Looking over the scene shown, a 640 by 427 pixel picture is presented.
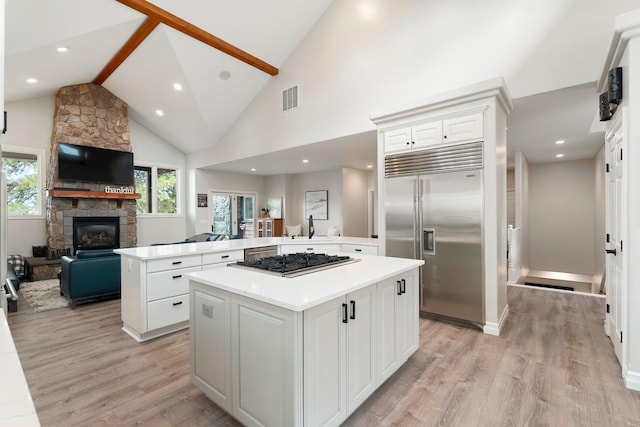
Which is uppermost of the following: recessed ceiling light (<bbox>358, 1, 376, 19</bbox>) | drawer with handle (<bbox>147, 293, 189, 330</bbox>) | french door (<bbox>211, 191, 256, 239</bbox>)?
recessed ceiling light (<bbox>358, 1, 376, 19</bbox>)

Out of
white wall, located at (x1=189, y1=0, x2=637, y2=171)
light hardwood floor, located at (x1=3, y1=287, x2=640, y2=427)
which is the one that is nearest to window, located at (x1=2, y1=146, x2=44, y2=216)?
light hardwood floor, located at (x1=3, y1=287, x2=640, y2=427)

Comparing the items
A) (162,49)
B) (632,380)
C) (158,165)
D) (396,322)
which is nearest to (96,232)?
(158,165)

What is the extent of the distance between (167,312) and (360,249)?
2527 mm

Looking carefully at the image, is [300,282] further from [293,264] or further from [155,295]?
[155,295]

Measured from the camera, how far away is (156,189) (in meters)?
8.16

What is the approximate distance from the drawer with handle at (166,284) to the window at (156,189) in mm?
5552

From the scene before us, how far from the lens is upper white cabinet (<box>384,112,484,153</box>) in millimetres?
3215

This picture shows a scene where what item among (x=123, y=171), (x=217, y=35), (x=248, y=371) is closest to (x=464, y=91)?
(x=248, y=371)

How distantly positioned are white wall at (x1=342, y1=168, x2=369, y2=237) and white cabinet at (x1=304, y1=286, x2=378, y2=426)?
6410mm

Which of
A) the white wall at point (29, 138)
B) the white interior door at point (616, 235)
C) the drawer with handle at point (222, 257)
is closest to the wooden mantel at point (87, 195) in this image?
the white wall at point (29, 138)

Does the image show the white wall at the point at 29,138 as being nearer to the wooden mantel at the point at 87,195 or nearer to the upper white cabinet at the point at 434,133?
the wooden mantel at the point at 87,195

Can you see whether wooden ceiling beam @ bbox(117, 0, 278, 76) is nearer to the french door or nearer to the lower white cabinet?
the french door

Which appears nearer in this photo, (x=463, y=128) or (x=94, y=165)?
(x=463, y=128)

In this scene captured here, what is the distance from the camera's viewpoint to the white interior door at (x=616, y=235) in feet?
7.47
